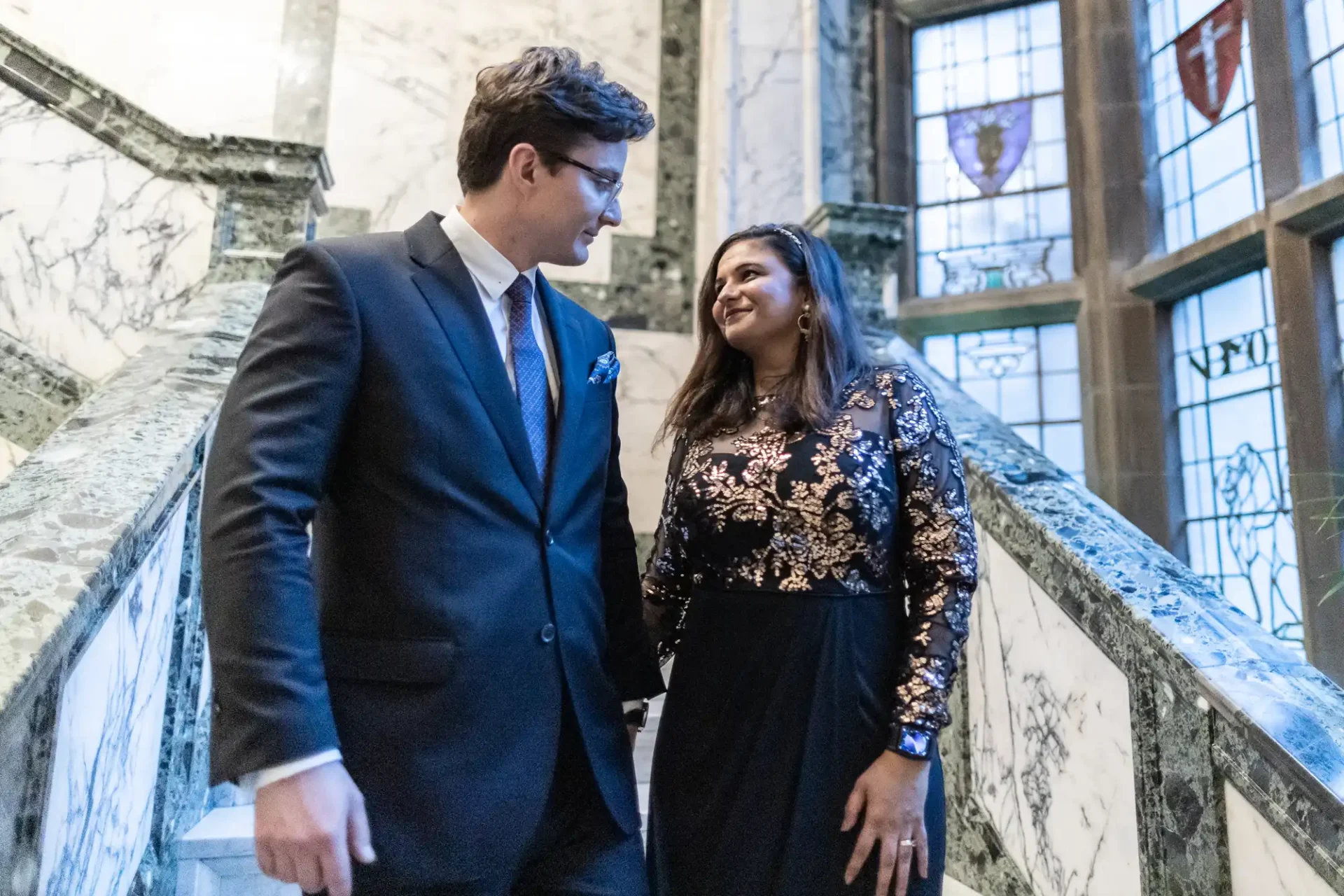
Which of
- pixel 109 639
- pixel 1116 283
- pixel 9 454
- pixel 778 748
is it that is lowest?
pixel 778 748

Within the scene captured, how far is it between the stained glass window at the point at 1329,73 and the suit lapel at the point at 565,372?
16.9ft

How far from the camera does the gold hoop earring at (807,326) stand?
74.4 inches

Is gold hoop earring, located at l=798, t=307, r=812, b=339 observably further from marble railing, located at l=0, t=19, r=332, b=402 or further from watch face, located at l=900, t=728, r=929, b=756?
marble railing, located at l=0, t=19, r=332, b=402

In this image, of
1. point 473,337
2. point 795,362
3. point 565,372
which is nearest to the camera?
point 473,337

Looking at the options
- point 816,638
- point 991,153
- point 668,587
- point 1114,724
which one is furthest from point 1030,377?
point 816,638

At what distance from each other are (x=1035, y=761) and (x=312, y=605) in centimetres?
200

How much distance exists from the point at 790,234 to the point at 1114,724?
4.30 ft

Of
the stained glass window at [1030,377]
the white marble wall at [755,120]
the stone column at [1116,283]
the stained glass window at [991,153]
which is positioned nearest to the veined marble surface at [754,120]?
the white marble wall at [755,120]

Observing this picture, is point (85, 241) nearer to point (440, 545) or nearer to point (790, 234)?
point (790, 234)

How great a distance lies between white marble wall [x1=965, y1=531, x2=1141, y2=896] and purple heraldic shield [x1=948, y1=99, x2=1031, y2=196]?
4634mm

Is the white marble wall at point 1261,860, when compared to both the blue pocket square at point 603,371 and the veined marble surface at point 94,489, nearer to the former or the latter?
the blue pocket square at point 603,371

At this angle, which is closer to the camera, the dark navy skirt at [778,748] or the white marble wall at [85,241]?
the dark navy skirt at [778,748]

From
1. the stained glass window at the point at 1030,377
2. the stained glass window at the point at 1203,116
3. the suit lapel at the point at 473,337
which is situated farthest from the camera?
the stained glass window at the point at 1030,377

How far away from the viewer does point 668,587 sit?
191 centimetres
